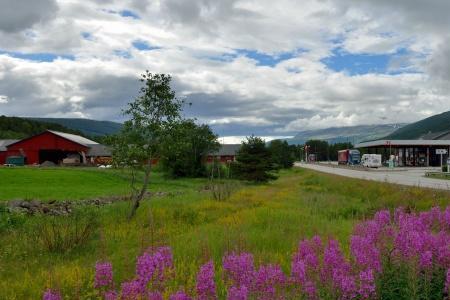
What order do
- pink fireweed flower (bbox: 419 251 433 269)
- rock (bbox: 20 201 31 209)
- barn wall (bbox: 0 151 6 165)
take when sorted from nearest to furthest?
pink fireweed flower (bbox: 419 251 433 269)
rock (bbox: 20 201 31 209)
barn wall (bbox: 0 151 6 165)

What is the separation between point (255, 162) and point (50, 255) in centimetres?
3030

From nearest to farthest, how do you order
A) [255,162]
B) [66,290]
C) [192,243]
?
[66,290], [192,243], [255,162]

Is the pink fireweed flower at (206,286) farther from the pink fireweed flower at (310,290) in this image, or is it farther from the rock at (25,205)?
the rock at (25,205)

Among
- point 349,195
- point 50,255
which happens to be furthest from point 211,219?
point 349,195

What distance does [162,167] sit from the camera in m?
52.4

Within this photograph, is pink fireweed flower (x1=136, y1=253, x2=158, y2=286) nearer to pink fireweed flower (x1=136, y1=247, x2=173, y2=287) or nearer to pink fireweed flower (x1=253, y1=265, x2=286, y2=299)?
pink fireweed flower (x1=136, y1=247, x2=173, y2=287)

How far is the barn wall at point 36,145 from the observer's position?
85062 millimetres

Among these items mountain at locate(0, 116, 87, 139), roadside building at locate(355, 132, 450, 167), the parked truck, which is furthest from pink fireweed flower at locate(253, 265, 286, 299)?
mountain at locate(0, 116, 87, 139)

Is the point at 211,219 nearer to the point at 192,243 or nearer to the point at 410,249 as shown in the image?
the point at 192,243

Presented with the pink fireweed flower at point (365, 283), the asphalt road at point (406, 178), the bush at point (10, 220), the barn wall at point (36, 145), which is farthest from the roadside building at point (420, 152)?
the pink fireweed flower at point (365, 283)

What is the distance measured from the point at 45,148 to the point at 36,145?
1.56m

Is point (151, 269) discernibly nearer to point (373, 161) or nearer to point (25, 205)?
point (25, 205)

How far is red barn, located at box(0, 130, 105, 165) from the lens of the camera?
85062mm

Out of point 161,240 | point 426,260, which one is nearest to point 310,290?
point 426,260
